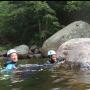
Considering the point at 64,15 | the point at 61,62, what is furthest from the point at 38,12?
the point at 61,62

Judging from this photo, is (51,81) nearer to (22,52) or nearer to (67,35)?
(67,35)

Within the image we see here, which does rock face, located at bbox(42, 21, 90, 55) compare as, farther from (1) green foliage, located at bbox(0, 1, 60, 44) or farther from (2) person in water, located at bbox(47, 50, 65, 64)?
(2) person in water, located at bbox(47, 50, 65, 64)

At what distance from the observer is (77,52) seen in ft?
44.3

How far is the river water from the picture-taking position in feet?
31.2

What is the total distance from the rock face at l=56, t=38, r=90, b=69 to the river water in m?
0.47

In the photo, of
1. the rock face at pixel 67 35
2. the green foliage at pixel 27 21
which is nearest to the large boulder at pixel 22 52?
the rock face at pixel 67 35

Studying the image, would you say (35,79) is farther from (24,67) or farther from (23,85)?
(24,67)

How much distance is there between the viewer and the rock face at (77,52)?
1296cm

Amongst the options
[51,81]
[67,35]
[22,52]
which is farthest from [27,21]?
[51,81]

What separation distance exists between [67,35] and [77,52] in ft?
24.8

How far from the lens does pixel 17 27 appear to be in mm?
27234

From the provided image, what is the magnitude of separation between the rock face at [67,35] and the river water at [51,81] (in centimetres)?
768

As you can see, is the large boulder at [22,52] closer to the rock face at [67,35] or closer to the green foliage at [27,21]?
the rock face at [67,35]

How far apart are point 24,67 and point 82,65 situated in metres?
2.09
